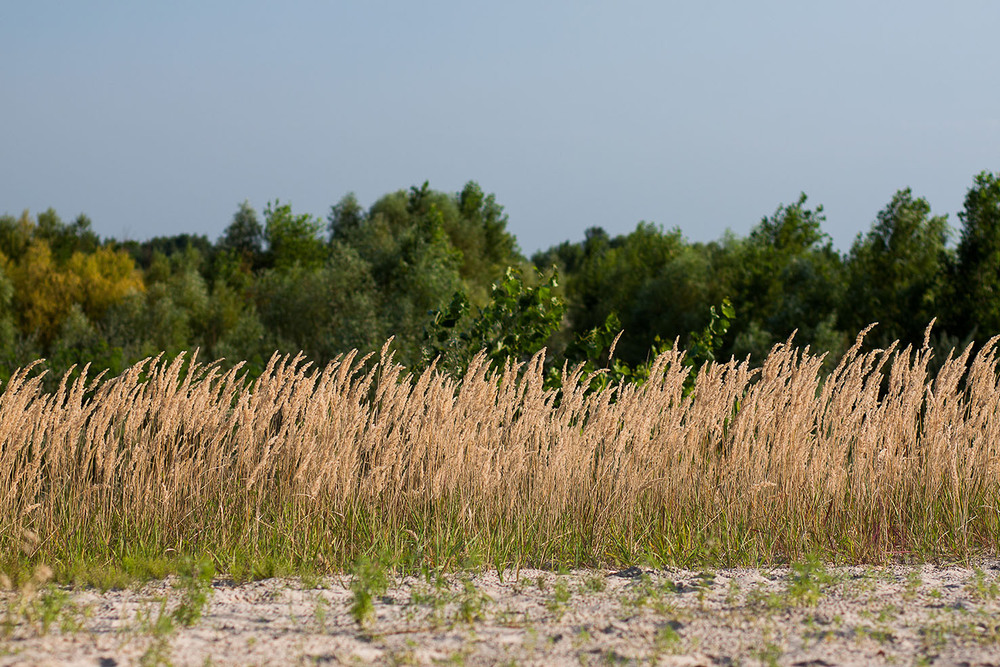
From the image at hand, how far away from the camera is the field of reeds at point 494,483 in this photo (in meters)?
5.19

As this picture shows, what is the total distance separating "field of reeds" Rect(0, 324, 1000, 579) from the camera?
204 inches

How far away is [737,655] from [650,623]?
43 centimetres

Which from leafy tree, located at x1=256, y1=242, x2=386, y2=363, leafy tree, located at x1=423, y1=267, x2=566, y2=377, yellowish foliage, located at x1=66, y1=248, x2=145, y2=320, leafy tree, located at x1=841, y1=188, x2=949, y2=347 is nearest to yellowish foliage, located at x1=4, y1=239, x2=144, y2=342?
yellowish foliage, located at x1=66, y1=248, x2=145, y2=320

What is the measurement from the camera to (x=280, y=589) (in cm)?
454

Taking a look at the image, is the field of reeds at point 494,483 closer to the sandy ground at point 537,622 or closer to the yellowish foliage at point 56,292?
the sandy ground at point 537,622

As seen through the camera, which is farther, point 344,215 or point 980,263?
point 344,215

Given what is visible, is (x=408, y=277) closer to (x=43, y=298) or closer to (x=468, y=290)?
(x=468, y=290)

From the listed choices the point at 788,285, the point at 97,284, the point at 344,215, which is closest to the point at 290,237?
the point at 344,215

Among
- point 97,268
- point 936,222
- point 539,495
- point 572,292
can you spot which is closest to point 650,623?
point 539,495

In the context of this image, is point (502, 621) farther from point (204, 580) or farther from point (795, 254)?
point (795, 254)

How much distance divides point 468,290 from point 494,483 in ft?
80.2

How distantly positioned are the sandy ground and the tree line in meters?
4.59

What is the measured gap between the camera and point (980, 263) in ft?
60.4

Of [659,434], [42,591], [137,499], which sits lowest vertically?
[42,591]
